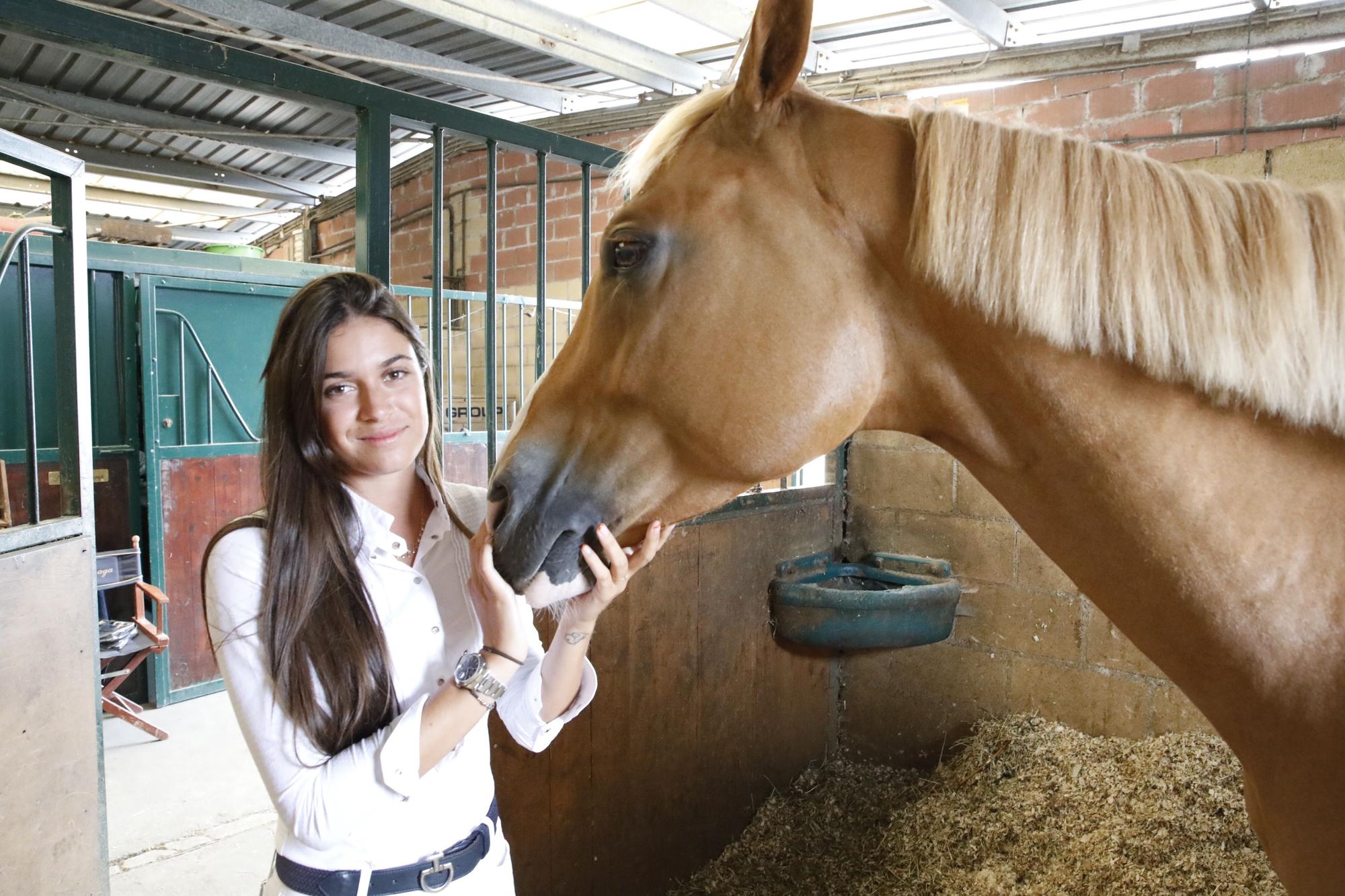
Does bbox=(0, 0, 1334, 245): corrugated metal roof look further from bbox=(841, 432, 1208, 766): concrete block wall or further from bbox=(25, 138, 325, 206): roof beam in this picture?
bbox=(841, 432, 1208, 766): concrete block wall

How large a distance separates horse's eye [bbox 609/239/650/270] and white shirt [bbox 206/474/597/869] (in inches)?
18.6

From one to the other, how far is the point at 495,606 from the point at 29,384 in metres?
1.16

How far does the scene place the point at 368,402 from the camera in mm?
Answer: 1101

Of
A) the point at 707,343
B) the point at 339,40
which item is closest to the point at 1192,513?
the point at 707,343

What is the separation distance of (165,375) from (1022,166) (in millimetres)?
4716

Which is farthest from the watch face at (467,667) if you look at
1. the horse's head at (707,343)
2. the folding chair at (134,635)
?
the folding chair at (134,635)

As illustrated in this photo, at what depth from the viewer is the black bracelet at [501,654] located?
103cm

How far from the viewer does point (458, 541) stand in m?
1.23

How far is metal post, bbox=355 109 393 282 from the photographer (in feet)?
5.07

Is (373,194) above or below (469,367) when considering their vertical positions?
above

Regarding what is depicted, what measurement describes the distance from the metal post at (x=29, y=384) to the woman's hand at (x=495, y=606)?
101cm

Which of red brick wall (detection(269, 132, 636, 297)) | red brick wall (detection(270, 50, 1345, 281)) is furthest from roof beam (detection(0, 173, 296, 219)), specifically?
red brick wall (detection(270, 50, 1345, 281))

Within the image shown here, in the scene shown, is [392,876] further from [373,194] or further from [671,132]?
[373,194]

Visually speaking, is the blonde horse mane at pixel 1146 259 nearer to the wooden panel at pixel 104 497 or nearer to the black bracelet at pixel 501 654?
the black bracelet at pixel 501 654
